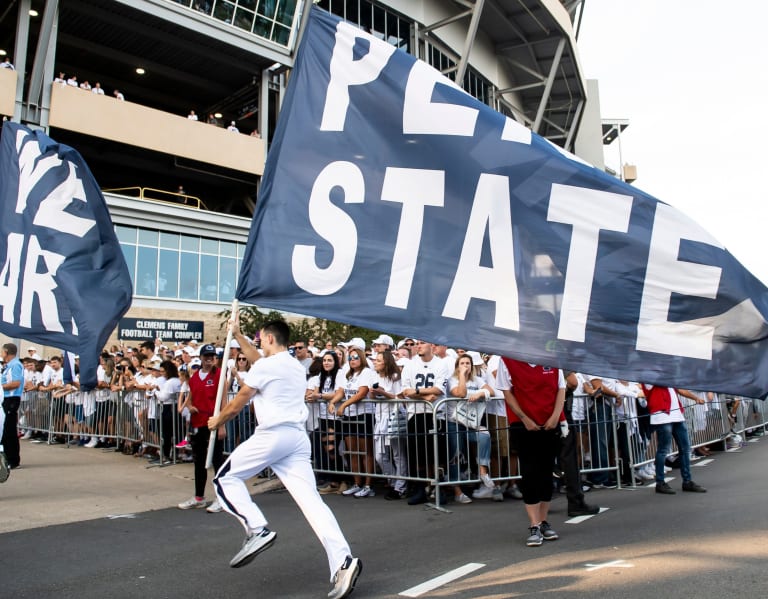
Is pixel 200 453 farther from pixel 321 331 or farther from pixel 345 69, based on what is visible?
pixel 321 331

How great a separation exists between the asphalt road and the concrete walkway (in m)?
0.26

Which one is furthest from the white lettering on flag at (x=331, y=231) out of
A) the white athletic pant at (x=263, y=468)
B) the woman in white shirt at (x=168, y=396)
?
the woman in white shirt at (x=168, y=396)

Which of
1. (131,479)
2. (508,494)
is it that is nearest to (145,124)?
(131,479)

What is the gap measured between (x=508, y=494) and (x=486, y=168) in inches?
181

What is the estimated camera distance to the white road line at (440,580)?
167 inches

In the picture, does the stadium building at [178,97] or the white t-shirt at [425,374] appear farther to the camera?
the stadium building at [178,97]

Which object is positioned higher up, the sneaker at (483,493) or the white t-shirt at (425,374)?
the white t-shirt at (425,374)

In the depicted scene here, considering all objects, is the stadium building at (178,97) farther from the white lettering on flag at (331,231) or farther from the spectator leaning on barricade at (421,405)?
the white lettering on flag at (331,231)

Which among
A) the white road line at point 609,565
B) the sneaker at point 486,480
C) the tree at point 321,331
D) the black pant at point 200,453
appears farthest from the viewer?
the tree at point 321,331

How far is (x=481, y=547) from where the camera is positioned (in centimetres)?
548

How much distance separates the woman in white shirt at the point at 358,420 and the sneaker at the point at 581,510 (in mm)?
2601

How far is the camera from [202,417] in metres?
7.59

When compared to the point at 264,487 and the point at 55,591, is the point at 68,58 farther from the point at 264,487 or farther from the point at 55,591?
the point at 55,591

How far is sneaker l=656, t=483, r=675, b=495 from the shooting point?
775 centimetres
